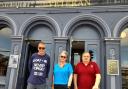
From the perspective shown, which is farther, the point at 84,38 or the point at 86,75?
the point at 84,38

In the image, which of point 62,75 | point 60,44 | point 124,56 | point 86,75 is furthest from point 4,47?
point 86,75

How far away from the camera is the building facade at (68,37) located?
8867 millimetres

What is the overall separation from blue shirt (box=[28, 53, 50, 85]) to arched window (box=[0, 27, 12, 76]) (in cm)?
452

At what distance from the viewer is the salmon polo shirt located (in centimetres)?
540

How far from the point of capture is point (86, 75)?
5.43 m

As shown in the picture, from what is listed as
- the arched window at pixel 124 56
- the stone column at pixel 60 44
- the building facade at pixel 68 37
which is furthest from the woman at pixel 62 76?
the arched window at pixel 124 56

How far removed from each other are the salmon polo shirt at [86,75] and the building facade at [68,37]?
10.7 ft

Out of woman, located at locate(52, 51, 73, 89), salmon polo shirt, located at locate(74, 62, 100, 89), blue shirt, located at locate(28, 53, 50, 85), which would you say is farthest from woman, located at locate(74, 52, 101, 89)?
blue shirt, located at locate(28, 53, 50, 85)

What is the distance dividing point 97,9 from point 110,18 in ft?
2.29

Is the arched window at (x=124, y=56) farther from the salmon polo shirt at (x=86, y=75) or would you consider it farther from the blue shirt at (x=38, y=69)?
the blue shirt at (x=38, y=69)

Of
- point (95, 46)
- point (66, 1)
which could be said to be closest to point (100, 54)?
point (95, 46)

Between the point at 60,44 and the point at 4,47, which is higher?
the point at 60,44

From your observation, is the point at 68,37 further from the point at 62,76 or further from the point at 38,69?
the point at 62,76

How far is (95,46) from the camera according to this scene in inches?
Answer: 365
